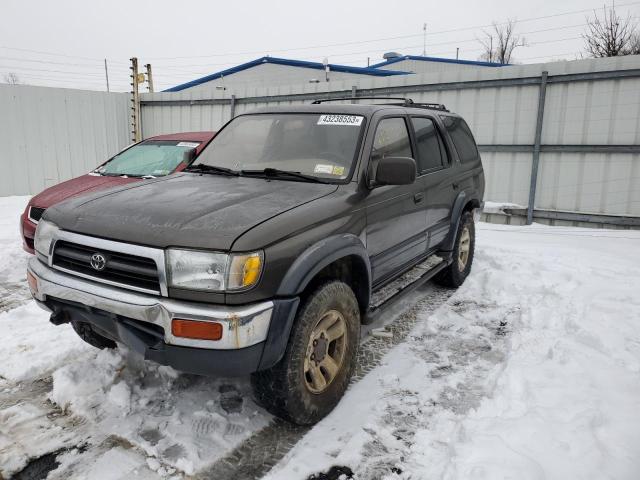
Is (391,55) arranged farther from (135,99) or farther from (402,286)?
(402,286)

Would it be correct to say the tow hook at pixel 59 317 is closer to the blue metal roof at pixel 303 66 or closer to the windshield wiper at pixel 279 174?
the windshield wiper at pixel 279 174

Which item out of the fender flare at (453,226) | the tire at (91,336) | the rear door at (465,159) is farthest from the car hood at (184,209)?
the rear door at (465,159)

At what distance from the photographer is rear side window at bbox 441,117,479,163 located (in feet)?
16.5

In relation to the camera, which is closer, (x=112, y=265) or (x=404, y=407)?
(x=112, y=265)

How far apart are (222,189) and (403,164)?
1168mm

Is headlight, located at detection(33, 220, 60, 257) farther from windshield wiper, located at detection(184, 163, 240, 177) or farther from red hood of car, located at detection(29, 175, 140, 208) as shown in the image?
red hood of car, located at detection(29, 175, 140, 208)

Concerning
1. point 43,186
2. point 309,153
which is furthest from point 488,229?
point 43,186

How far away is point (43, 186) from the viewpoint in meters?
11.5

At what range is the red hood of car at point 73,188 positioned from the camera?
5230 millimetres

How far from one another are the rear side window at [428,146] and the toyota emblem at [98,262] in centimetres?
263

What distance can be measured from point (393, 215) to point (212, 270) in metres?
1.70

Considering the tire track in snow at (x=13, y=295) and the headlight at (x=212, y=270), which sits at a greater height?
the headlight at (x=212, y=270)

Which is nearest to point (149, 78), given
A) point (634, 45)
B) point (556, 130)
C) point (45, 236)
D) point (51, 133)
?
point (51, 133)

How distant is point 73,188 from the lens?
18.3 feet
